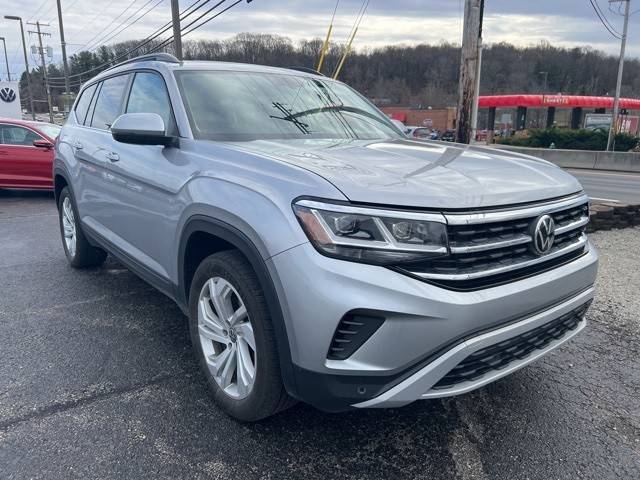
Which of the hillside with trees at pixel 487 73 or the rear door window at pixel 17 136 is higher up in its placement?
the hillside with trees at pixel 487 73

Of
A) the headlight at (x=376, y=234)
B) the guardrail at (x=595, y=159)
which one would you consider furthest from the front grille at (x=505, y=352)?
the guardrail at (x=595, y=159)

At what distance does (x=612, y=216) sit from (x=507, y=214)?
19.0ft

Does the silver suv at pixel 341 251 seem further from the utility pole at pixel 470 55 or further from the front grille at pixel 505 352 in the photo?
the utility pole at pixel 470 55

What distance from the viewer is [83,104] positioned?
17.2 feet

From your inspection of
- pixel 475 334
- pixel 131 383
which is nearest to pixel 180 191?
pixel 131 383

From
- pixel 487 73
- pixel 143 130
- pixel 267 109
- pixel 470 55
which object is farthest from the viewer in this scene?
pixel 487 73

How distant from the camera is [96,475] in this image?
7.74ft

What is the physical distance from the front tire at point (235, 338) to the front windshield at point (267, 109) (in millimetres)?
932

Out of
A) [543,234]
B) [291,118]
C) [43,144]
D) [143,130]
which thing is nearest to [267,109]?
[291,118]

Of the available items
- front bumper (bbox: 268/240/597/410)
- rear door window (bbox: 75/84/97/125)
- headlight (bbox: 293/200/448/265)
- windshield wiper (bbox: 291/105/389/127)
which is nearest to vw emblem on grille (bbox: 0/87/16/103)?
rear door window (bbox: 75/84/97/125)

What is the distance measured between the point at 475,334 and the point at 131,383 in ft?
6.76

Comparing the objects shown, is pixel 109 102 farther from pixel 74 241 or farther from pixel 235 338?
pixel 235 338

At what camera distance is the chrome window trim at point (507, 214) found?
7.11 ft

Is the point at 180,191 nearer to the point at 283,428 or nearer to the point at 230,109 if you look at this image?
the point at 230,109
